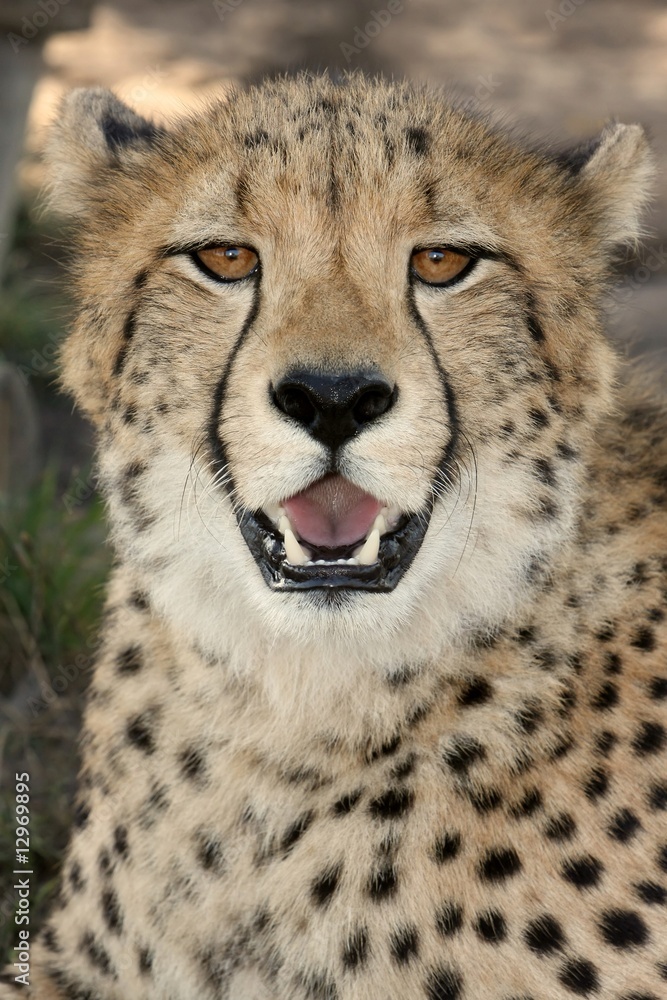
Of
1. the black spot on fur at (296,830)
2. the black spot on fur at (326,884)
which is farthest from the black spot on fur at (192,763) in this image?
the black spot on fur at (326,884)

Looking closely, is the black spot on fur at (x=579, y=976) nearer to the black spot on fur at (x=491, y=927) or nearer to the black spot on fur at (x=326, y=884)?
the black spot on fur at (x=491, y=927)

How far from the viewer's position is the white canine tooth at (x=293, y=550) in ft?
7.36

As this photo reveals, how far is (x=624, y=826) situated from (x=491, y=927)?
303 millimetres

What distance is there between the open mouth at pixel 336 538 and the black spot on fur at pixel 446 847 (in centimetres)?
47

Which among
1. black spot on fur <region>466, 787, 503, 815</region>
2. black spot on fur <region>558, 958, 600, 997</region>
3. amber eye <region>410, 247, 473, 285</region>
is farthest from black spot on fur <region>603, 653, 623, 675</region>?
amber eye <region>410, 247, 473, 285</region>

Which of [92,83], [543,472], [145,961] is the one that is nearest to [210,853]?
[145,961]

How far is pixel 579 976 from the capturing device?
220 cm

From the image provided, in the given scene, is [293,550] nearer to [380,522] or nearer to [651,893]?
[380,522]

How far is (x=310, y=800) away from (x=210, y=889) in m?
0.28

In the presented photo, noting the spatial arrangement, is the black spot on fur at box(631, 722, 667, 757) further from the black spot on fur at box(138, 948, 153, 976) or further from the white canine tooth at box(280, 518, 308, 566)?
the black spot on fur at box(138, 948, 153, 976)

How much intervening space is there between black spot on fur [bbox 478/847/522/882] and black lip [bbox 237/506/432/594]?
51 cm

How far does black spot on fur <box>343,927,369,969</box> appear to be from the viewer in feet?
7.50

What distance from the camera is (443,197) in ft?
7.89

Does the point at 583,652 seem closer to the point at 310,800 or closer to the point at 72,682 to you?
the point at 310,800
